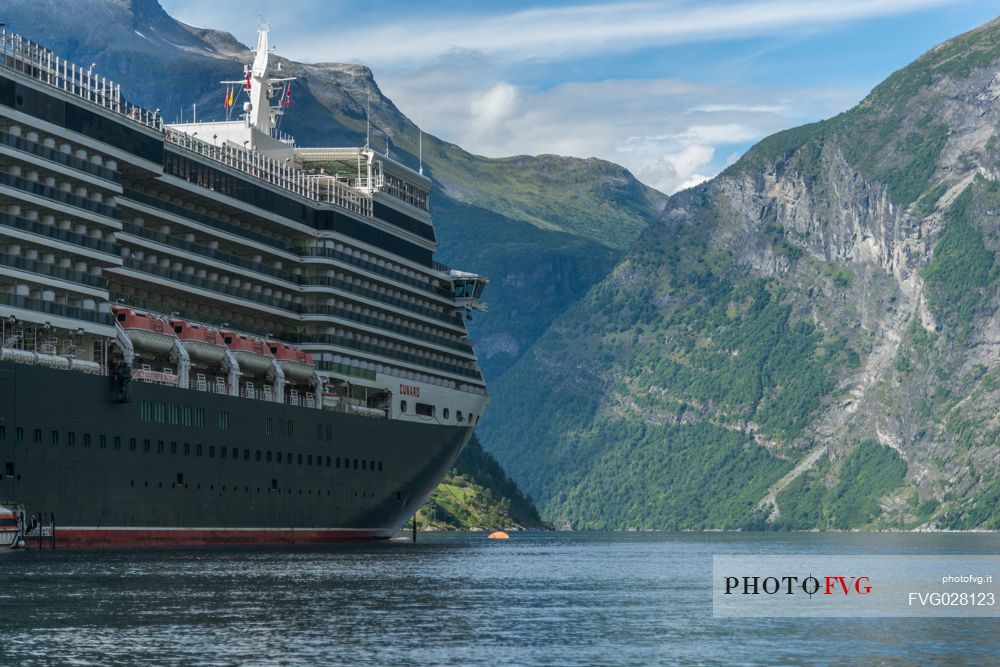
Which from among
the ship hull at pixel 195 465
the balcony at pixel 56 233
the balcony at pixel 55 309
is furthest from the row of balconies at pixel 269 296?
the balcony at pixel 55 309

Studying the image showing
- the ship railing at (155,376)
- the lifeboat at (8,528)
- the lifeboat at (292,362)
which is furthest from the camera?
the lifeboat at (292,362)

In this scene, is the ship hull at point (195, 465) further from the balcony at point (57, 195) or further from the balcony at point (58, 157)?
the balcony at point (58, 157)

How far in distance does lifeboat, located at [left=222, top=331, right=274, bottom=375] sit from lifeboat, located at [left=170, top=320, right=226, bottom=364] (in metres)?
1.36

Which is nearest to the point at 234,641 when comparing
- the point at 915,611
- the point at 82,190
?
the point at 915,611

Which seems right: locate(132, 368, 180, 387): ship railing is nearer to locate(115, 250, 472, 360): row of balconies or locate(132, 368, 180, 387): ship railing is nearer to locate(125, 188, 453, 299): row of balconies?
locate(115, 250, 472, 360): row of balconies

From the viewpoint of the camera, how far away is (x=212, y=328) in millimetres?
111438

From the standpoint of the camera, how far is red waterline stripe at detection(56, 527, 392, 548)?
301ft

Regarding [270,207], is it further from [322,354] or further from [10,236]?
[10,236]

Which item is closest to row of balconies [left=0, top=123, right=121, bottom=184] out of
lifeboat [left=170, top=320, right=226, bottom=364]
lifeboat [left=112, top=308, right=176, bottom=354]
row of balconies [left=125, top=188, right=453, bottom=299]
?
row of balconies [left=125, top=188, right=453, bottom=299]

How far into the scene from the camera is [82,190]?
9769cm

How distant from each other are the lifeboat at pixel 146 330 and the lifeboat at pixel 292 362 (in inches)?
534

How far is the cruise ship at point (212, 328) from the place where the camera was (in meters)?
91.2

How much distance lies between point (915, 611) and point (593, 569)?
44.4 m

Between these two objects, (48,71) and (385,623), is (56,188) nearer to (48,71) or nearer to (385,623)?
(48,71)
